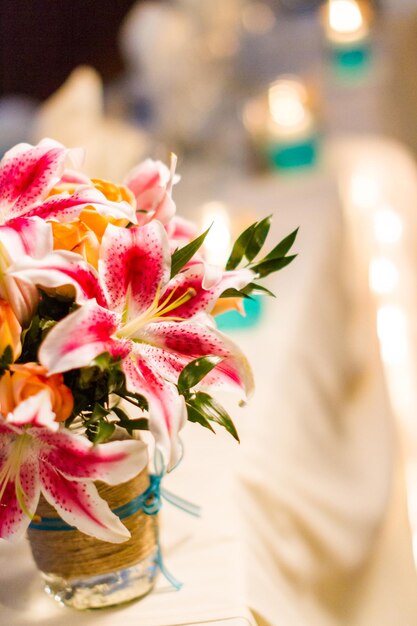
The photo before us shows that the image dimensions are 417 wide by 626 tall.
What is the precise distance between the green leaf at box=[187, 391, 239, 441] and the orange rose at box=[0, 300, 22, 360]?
13 cm

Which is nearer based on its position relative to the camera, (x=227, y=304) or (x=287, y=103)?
(x=227, y=304)

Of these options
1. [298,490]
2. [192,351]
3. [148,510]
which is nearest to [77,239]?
[192,351]

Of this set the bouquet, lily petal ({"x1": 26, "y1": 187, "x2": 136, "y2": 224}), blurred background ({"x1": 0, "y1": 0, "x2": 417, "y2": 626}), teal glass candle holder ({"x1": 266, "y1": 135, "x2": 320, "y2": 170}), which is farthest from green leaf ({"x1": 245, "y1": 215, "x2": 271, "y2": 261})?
teal glass candle holder ({"x1": 266, "y1": 135, "x2": 320, "y2": 170})

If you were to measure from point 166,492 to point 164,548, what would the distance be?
0.18ft

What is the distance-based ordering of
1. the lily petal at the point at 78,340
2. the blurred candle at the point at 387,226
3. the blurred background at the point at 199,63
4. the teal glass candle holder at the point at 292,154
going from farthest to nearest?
the blurred background at the point at 199,63
the teal glass candle holder at the point at 292,154
the blurred candle at the point at 387,226
the lily petal at the point at 78,340

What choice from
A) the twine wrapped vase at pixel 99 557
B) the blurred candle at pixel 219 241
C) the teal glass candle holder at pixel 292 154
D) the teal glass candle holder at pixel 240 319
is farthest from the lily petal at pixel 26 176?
the teal glass candle holder at pixel 292 154

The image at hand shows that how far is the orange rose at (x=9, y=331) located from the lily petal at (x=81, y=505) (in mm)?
88

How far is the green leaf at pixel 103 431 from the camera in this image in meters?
0.58

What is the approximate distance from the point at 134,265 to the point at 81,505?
172 millimetres

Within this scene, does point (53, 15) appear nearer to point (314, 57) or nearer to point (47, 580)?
point (314, 57)

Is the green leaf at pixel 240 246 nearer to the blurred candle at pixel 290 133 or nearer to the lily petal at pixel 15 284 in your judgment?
the lily petal at pixel 15 284

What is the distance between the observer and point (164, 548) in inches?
33.2

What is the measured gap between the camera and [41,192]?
2.10ft

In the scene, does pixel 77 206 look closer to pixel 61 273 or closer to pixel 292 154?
pixel 61 273
